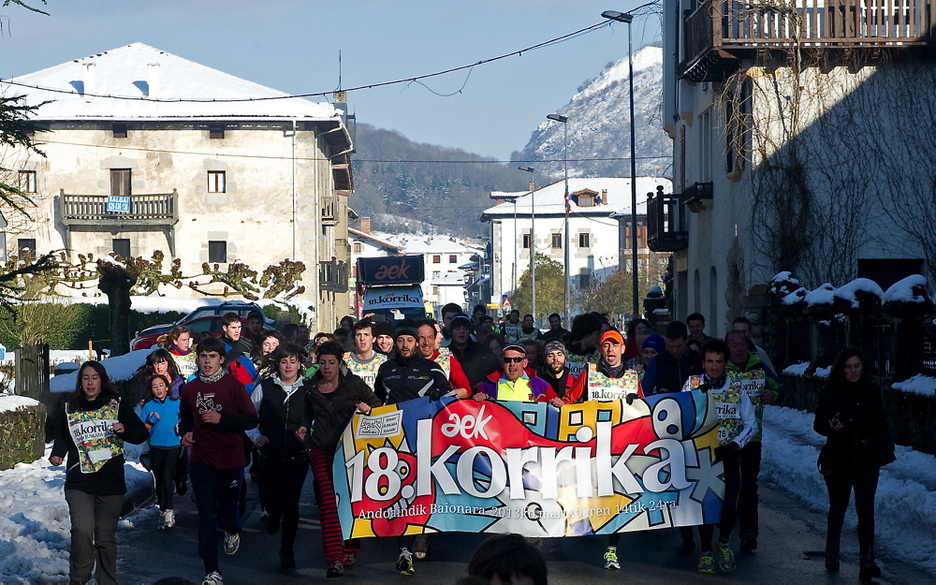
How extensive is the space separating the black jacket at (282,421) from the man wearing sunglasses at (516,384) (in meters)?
1.48

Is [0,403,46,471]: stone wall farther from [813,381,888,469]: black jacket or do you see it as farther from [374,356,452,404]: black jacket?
[813,381,888,469]: black jacket

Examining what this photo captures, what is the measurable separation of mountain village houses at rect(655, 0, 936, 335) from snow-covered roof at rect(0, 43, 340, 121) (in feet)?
103

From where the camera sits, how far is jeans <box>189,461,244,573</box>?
9180 millimetres

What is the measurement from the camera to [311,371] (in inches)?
493

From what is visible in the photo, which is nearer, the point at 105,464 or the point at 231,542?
the point at 105,464

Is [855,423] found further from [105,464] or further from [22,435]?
[22,435]

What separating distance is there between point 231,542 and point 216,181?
160 feet

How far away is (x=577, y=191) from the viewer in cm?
12162

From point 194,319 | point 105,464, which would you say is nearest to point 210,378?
point 105,464

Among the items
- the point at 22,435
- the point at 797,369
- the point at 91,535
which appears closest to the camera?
the point at 91,535

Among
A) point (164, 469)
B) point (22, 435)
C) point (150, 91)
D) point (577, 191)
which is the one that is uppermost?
point (150, 91)

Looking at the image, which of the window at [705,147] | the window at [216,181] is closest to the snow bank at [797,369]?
the window at [705,147]

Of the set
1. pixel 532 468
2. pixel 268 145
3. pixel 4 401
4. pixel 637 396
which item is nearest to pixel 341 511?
pixel 532 468

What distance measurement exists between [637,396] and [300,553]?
3192 mm
